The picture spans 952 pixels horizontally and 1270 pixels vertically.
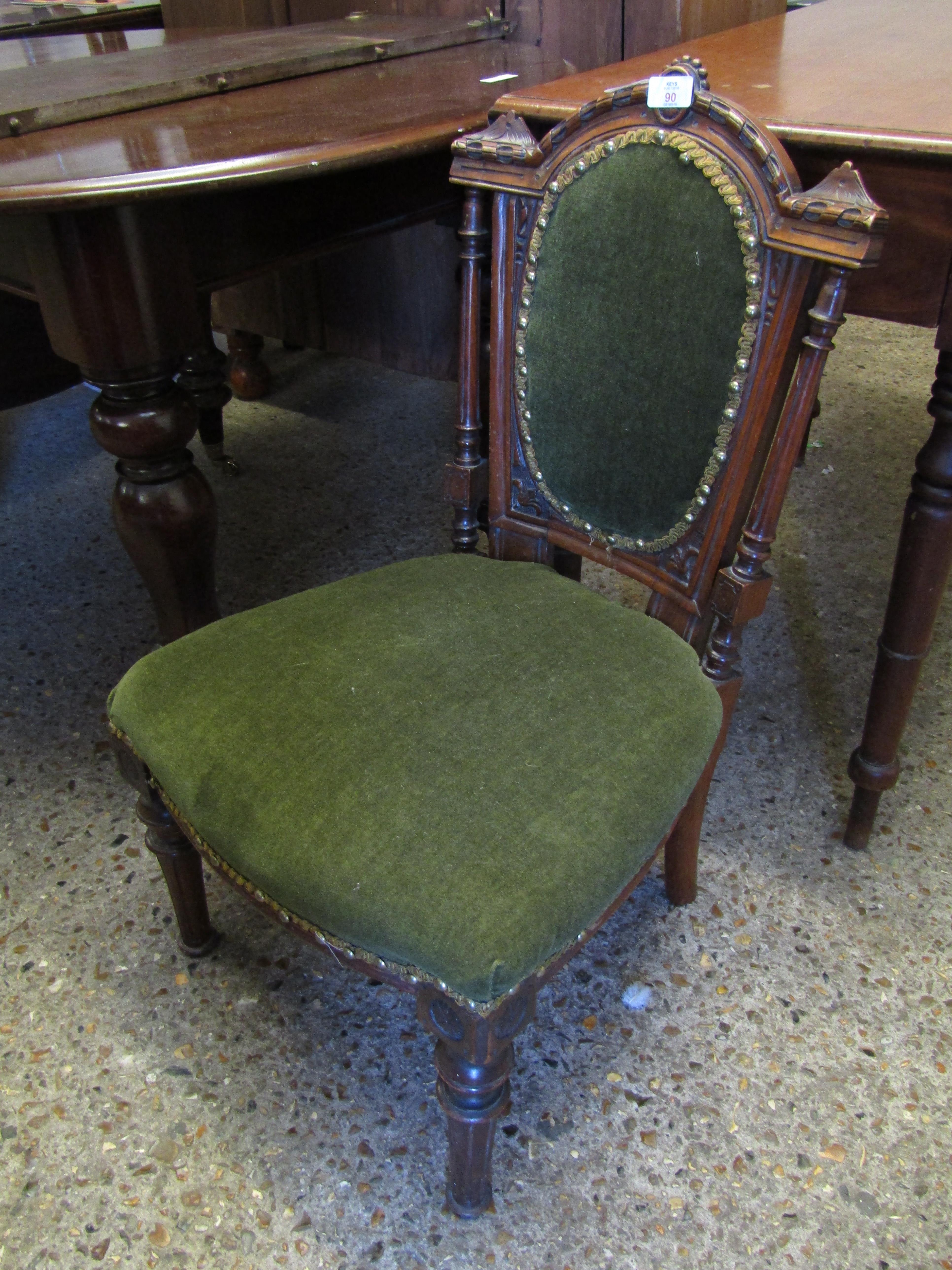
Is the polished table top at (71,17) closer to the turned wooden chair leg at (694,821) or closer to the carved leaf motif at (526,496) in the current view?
the carved leaf motif at (526,496)

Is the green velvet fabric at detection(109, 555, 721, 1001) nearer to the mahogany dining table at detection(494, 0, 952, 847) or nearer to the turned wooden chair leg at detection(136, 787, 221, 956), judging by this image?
the turned wooden chair leg at detection(136, 787, 221, 956)

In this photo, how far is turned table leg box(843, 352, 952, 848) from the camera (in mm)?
1088

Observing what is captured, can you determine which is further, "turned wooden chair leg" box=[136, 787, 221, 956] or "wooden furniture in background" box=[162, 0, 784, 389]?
"wooden furniture in background" box=[162, 0, 784, 389]

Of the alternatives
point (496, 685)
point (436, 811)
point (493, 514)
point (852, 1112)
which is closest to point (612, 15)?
point (493, 514)

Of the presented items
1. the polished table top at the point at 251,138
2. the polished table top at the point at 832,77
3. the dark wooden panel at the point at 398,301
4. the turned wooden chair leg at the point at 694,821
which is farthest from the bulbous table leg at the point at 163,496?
the dark wooden panel at the point at 398,301

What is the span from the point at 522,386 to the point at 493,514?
17 centimetres

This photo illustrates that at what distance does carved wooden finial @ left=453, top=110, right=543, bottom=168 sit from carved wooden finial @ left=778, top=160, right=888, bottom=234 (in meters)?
0.30

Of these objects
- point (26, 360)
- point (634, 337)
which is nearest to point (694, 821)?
point (634, 337)

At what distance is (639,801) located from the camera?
0.83 m

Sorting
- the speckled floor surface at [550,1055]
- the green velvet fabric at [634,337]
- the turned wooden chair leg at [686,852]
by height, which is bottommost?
the speckled floor surface at [550,1055]

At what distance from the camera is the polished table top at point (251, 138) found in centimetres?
96

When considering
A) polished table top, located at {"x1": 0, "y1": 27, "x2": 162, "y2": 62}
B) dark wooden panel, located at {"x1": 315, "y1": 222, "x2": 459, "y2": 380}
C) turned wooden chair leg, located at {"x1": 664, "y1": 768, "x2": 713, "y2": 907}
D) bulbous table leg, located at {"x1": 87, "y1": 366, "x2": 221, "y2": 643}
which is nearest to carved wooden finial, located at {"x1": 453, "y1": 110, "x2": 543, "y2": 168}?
bulbous table leg, located at {"x1": 87, "y1": 366, "x2": 221, "y2": 643}

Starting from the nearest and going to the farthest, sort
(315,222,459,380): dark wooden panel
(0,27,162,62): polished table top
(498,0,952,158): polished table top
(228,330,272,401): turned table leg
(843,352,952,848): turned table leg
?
(498,0,952,158): polished table top
(843,352,952,848): turned table leg
(0,27,162,62): polished table top
(315,222,459,380): dark wooden panel
(228,330,272,401): turned table leg

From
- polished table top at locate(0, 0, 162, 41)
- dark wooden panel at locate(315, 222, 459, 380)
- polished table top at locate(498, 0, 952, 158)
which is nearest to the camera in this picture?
polished table top at locate(498, 0, 952, 158)
